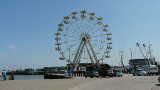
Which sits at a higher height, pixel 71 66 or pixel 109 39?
pixel 109 39

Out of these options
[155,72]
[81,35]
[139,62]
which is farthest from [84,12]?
[139,62]

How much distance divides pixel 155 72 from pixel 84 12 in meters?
24.8

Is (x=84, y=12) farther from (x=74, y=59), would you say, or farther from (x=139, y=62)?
(x=139, y=62)

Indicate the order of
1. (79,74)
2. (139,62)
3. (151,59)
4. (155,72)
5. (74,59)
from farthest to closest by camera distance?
(139,62) < (151,59) < (155,72) < (74,59) < (79,74)

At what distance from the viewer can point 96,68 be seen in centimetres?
6600

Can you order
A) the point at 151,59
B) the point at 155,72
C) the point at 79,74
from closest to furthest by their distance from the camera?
1. the point at 79,74
2. the point at 155,72
3. the point at 151,59

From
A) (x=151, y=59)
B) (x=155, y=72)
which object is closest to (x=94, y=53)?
(x=155, y=72)

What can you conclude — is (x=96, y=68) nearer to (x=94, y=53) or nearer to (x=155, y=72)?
(x=94, y=53)

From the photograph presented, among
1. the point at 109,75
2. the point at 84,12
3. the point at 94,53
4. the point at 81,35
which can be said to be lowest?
the point at 109,75

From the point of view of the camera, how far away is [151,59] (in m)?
126

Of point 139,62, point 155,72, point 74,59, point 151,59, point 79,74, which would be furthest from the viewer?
point 139,62

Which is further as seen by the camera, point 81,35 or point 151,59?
point 151,59

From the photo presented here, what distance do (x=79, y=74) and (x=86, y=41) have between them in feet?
25.1

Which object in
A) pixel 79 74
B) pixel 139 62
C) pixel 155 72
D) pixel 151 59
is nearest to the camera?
pixel 79 74
